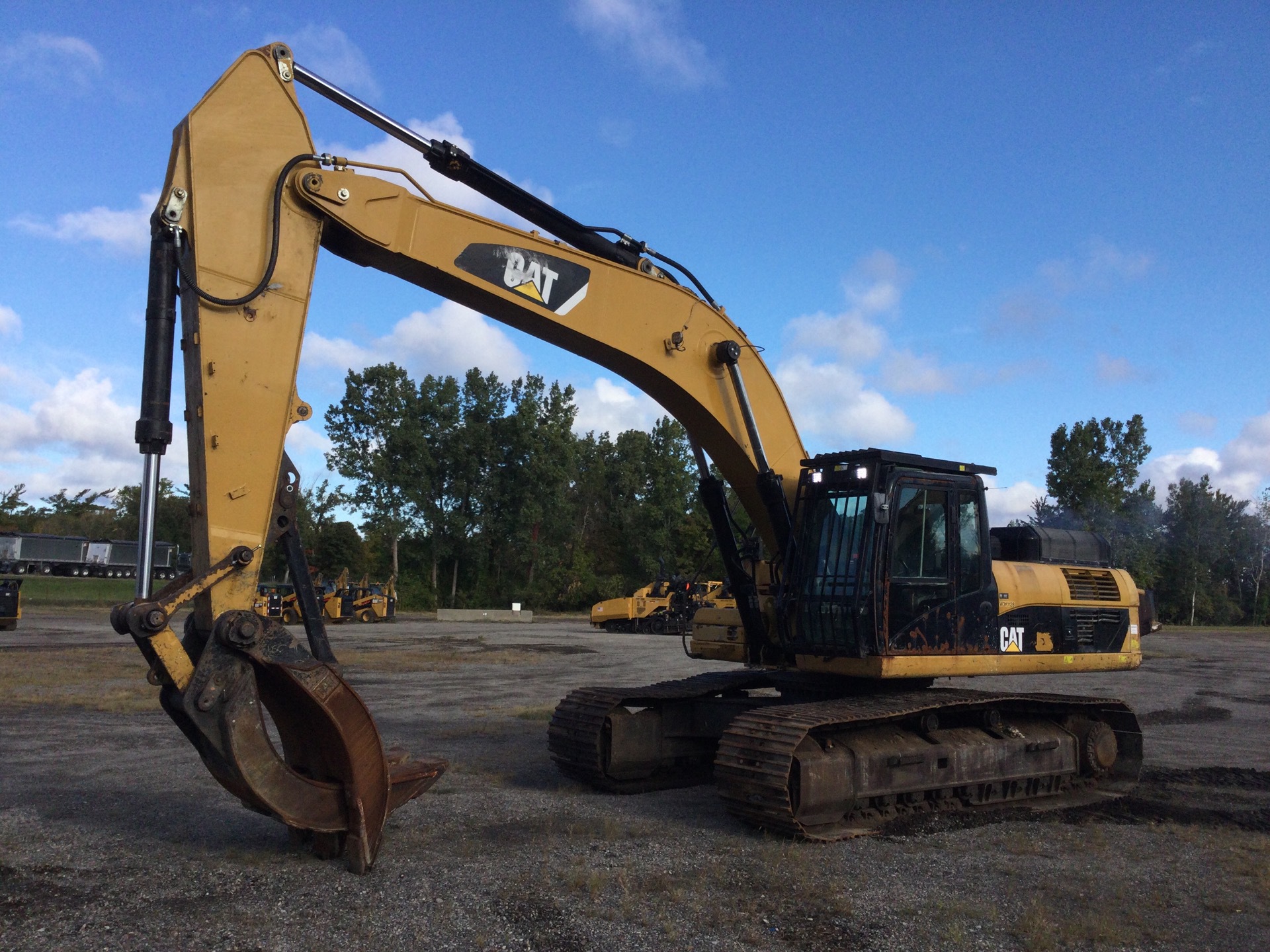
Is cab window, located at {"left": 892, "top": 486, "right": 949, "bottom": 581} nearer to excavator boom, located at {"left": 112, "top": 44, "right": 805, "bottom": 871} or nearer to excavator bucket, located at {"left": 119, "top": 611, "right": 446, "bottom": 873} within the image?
excavator boom, located at {"left": 112, "top": 44, "right": 805, "bottom": 871}

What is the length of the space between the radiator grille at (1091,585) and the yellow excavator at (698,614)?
4 centimetres

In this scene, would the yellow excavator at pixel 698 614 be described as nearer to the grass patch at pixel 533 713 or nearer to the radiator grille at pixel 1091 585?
the radiator grille at pixel 1091 585

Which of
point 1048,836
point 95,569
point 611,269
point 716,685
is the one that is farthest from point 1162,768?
point 95,569

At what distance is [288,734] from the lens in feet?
19.9

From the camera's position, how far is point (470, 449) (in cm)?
6191

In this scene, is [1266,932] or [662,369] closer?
[1266,932]

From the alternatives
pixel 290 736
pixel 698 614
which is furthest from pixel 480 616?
pixel 290 736

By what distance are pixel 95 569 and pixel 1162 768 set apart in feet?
223

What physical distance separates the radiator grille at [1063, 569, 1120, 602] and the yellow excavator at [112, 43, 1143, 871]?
39 mm

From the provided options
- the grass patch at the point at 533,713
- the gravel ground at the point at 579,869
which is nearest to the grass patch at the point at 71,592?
the grass patch at the point at 533,713

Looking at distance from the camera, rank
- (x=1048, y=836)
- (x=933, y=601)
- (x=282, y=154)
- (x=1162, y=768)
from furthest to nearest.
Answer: (x=1162, y=768)
(x=933, y=601)
(x=1048, y=836)
(x=282, y=154)

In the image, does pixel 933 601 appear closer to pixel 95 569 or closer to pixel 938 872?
pixel 938 872

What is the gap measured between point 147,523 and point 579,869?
334cm

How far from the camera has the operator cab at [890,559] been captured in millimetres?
7895
